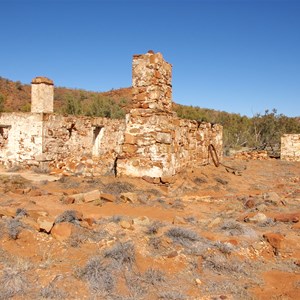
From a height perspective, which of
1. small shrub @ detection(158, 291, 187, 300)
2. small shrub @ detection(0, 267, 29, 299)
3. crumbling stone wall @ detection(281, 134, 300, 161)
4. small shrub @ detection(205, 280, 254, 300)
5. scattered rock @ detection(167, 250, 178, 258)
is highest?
crumbling stone wall @ detection(281, 134, 300, 161)

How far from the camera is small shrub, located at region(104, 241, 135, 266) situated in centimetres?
405

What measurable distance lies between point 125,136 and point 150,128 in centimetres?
74

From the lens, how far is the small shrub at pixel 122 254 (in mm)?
4048

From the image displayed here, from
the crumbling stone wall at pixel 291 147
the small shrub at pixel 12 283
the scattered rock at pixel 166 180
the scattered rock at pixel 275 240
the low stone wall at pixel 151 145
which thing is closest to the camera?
the small shrub at pixel 12 283

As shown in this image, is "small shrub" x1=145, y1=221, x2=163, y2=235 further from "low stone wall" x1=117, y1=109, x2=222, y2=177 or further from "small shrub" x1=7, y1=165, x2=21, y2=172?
"small shrub" x1=7, y1=165, x2=21, y2=172

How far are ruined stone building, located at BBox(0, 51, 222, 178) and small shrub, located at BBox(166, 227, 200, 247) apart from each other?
3.90 metres

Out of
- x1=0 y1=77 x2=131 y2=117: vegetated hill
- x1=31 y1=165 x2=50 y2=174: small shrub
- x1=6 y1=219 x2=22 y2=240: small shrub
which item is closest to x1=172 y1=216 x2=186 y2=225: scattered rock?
x1=6 y1=219 x2=22 y2=240: small shrub

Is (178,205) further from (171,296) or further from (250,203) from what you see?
(171,296)

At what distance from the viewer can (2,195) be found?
23.4 feet

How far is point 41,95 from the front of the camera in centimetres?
1380

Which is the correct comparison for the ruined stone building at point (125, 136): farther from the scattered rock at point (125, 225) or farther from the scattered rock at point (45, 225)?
the scattered rock at point (45, 225)

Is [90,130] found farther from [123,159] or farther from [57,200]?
[57,200]

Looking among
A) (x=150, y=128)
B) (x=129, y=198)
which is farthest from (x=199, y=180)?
(x=129, y=198)

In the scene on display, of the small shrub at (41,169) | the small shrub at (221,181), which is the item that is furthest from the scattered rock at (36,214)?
the small shrub at (41,169)
